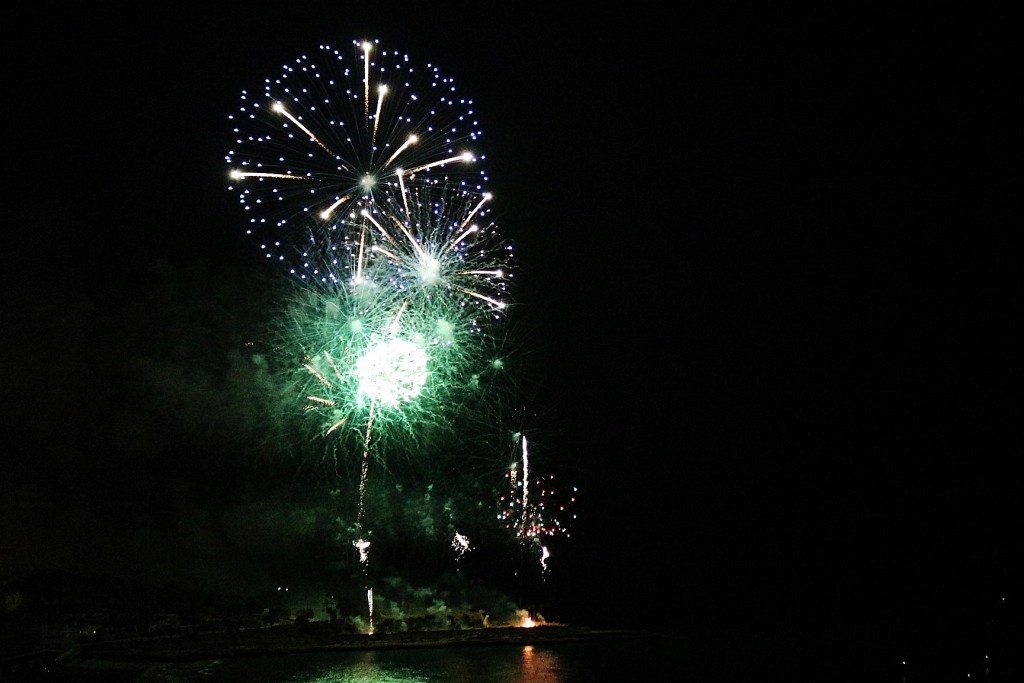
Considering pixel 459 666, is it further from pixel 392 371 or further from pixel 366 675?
pixel 392 371

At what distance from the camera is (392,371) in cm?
1627

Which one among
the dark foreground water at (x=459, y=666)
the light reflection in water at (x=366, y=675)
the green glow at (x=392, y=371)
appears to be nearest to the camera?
the light reflection in water at (x=366, y=675)

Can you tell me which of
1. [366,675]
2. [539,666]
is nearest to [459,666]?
[539,666]

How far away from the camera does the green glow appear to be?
52.6 feet

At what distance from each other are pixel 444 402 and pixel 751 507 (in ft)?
49.8

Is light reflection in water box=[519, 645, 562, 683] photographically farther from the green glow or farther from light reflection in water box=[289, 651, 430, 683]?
the green glow

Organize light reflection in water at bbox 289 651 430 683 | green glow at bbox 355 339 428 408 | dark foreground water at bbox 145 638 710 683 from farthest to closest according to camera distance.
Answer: green glow at bbox 355 339 428 408
dark foreground water at bbox 145 638 710 683
light reflection in water at bbox 289 651 430 683

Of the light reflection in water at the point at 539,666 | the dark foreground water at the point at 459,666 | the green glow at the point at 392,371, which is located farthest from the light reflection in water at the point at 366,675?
the green glow at the point at 392,371

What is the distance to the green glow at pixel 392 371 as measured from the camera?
1605 centimetres

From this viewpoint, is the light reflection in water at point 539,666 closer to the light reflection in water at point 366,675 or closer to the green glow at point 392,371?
the light reflection in water at point 366,675

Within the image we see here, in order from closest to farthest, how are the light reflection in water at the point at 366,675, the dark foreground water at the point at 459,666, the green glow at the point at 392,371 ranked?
the light reflection in water at the point at 366,675 < the dark foreground water at the point at 459,666 < the green glow at the point at 392,371

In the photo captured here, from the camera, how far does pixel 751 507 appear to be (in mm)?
29969

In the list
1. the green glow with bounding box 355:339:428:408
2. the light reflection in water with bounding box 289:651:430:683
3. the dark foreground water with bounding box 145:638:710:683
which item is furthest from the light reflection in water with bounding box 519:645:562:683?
the green glow with bounding box 355:339:428:408

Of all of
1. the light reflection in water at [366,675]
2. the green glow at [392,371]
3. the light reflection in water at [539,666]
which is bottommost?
the light reflection in water at [539,666]
